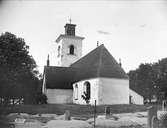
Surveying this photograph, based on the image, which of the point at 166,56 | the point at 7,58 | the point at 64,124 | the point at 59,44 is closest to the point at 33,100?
the point at 7,58

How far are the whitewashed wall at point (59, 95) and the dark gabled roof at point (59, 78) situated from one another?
0.15m

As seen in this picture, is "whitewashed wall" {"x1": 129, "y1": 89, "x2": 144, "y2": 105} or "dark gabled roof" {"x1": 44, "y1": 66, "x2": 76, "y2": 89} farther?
"whitewashed wall" {"x1": 129, "y1": 89, "x2": 144, "y2": 105}

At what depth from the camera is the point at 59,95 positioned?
420 inches

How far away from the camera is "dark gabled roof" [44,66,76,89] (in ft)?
35.2

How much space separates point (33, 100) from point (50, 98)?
8.49 feet

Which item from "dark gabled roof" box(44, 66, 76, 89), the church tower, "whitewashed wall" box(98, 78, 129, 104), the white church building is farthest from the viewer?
the church tower

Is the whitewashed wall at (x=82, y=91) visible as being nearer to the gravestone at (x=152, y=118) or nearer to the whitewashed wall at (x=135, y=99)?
the whitewashed wall at (x=135, y=99)

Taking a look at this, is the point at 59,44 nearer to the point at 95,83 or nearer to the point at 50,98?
the point at 50,98

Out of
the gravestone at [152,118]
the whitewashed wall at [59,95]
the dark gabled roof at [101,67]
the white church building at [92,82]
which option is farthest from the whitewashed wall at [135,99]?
the gravestone at [152,118]

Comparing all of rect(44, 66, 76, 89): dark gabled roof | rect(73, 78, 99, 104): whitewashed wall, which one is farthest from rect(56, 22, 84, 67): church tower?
rect(73, 78, 99, 104): whitewashed wall

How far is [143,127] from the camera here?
149 inches

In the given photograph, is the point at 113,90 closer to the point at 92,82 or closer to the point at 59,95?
the point at 92,82

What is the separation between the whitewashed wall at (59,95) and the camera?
415 inches

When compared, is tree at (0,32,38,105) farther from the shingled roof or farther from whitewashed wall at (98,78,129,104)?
whitewashed wall at (98,78,129,104)
